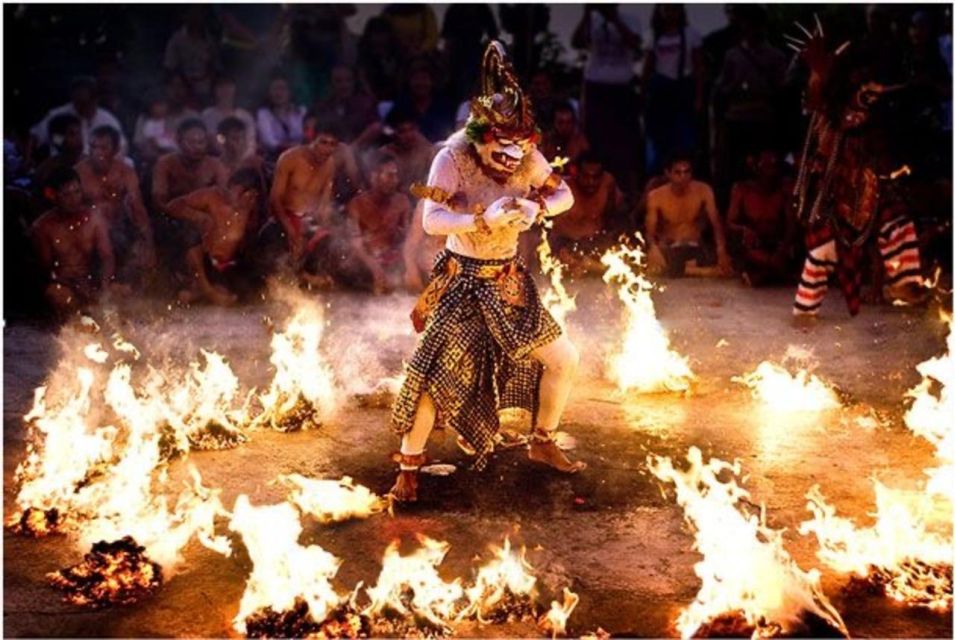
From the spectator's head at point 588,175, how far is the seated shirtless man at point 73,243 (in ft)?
15.1

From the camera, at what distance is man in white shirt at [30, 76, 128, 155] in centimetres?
1128

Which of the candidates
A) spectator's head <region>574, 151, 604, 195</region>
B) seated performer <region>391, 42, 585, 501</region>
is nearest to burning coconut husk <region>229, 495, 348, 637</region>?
seated performer <region>391, 42, 585, 501</region>

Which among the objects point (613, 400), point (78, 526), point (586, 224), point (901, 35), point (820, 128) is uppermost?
point (901, 35)

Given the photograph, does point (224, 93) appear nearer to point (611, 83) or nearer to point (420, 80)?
point (420, 80)

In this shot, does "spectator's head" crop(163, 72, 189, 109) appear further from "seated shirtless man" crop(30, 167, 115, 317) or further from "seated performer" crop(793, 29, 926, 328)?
"seated performer" crop(793, 29, 926, 328)

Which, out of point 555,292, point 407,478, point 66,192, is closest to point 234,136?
point 66,192

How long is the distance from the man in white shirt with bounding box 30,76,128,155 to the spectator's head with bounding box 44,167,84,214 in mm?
1722

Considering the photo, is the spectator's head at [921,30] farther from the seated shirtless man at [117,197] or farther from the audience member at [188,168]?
the seated shirtless man at [117,197]

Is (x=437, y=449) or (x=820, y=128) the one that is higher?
(x=820, y=128)

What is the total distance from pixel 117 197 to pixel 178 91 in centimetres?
186

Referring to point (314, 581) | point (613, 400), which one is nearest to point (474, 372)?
point (314, 581)

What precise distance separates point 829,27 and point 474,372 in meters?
10.2

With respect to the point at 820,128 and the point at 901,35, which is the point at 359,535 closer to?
the point at 820,128

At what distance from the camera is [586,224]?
11156 millimetres
